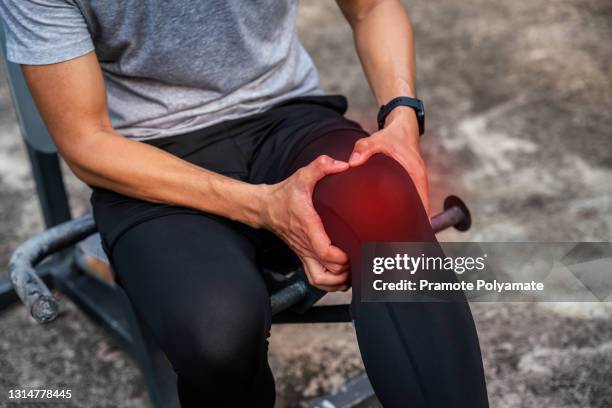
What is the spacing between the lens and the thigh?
3.37 feet

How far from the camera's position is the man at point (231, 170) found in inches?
40.2

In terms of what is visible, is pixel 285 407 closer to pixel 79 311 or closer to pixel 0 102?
pixel 79 311

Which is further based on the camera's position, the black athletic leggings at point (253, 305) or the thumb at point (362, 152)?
the thumb at point (362, 152)

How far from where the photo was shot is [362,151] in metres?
1.13

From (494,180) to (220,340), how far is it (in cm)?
144

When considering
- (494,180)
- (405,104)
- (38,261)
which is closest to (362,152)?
(405,104)

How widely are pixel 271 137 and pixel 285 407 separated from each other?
602 mm

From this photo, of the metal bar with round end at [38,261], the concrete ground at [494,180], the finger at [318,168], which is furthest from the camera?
the concrete ground at [494,180]

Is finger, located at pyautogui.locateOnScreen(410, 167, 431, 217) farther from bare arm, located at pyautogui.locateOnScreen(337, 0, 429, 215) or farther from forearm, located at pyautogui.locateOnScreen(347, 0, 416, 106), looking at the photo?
forearm, located at pyautogui.locateOnScreen(347, 0, 416, 106)

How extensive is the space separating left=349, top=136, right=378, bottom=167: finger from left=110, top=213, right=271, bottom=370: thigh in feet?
0.73

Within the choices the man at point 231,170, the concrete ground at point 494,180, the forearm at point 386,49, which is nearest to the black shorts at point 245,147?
the man at point 231,170

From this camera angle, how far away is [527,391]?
1528 mm

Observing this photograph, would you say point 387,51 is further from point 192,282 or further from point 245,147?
point 192,282

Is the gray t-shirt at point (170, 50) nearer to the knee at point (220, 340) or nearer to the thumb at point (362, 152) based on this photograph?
the thumb at point (362, 152)
